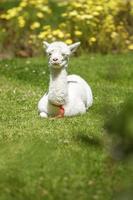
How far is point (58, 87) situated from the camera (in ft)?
29.7

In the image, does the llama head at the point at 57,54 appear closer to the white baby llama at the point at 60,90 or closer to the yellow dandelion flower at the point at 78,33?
the white baby llama at the point at 60,90

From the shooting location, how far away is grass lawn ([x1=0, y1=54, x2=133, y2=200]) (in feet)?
21.0

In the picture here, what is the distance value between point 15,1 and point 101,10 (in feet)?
11.5

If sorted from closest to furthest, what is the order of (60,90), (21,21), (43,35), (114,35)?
(60,90)
(43,35)
(114,35)
(21,21)

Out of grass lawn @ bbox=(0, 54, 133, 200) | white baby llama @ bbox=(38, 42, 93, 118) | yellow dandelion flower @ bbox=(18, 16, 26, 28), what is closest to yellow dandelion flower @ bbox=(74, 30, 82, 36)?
yellow dandelion flower @ bbox=(18, 16, 26, 28)

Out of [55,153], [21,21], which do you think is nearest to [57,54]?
[55,153]

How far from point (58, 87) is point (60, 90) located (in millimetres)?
45

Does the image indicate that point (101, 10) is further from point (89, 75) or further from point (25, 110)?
point (25, 110)

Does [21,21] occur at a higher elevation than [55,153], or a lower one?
lower

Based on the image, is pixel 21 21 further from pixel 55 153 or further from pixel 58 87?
pixel 55 153

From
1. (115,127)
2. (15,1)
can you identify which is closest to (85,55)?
(15,1)

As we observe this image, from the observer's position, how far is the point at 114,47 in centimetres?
1570

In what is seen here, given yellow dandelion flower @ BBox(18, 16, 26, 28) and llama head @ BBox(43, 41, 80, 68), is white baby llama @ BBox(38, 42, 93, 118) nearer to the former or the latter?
llama head @ BBox(43, 41, 80, 68)

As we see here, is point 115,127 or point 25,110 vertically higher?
point 115,127
